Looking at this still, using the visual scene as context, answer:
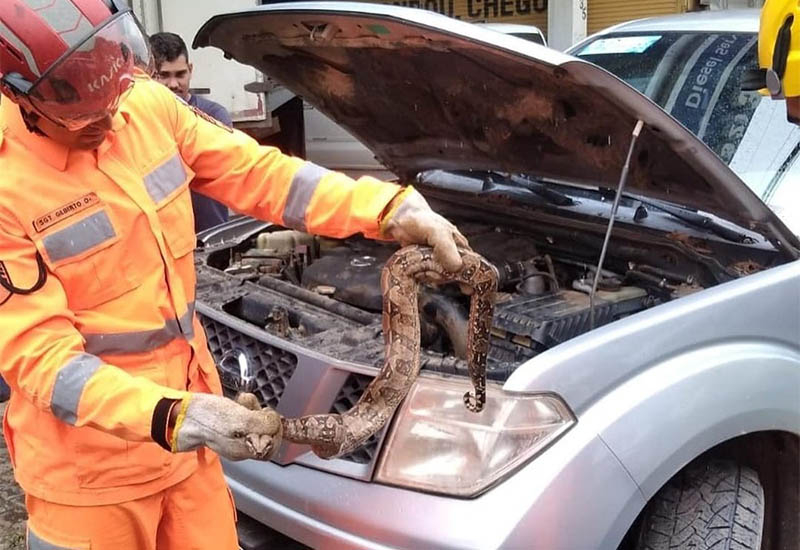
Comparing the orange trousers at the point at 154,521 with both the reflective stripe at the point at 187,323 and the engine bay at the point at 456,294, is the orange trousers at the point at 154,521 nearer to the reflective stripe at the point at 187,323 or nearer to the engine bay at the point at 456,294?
the reflective stripe at the point at 187,323

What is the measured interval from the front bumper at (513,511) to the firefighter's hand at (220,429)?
1.21 ft

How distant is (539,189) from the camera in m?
3.24

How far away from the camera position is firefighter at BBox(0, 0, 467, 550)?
170cm

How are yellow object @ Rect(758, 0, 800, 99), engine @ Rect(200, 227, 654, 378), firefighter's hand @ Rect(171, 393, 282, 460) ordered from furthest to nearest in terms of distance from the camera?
yellow object @ Rect(758, 0, 800, 99) → engine @ Rect(200, 227, 654, 378) → firefighter's hand @ Rect(171, 393, 282, 460)

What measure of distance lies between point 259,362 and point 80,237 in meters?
0.74

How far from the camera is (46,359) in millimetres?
1730

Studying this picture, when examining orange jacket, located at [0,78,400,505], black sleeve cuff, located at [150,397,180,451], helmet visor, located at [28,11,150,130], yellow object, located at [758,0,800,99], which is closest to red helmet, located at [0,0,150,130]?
helmet visor, located at [28,11,150,130]

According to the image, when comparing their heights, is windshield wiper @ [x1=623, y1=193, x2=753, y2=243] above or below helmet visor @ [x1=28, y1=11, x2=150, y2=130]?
below

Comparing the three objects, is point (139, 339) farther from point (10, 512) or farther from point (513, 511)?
point (10, 512)

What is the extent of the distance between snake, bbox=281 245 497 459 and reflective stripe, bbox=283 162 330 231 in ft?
0.85

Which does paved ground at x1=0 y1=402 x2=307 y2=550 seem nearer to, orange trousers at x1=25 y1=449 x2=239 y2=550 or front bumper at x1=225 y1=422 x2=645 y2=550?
orange trousers at x1=25 y1=449 x2=239 y2=550

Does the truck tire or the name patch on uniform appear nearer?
the name patch on uniform

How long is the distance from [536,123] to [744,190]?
0.77 meters

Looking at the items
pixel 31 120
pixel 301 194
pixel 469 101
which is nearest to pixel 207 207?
pixel 469 101
